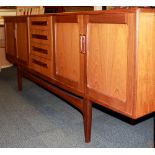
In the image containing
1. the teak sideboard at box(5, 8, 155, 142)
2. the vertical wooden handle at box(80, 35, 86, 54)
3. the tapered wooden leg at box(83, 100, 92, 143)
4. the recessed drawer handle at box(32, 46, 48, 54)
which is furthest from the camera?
the recessed drawer handle at box(32, 46, 48, 54)

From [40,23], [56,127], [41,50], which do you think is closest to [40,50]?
[41,50]

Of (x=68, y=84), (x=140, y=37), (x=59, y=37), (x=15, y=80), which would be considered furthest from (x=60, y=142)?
(x=15, y=80)

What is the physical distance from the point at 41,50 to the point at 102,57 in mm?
639

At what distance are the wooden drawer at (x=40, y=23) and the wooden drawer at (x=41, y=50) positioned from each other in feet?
0.38

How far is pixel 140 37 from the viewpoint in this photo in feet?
3.06

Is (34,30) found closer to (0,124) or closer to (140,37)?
(0,124)

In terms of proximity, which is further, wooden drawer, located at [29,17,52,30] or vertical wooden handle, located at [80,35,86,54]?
wooden drawer, located at [29,17,52,30]

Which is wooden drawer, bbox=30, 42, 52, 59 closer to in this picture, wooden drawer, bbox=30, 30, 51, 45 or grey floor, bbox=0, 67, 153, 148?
wooden drawer, bbox=30, 30, 51, 45

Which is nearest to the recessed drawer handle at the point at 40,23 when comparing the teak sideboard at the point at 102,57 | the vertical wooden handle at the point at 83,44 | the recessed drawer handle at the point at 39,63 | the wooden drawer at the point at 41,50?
the teak sideboard at the point at 102,57

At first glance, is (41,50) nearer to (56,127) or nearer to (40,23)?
(40,23)

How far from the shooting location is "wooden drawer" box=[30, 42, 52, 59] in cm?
155

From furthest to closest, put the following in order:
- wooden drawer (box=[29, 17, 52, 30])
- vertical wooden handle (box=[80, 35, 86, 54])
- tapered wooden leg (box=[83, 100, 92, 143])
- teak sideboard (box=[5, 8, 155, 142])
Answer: wooden drawer (box=[29, 17, 52, 30])
tapered wooden leg (box=[83, 100, 92, 143])
vertical wooden handle (box=[80, 35, 86, 54])
teak sideboard (box=[5, 8, 155, 142])

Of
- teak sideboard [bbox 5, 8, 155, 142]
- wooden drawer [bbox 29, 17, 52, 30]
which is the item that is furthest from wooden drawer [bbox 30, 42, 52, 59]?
wooden drawer [bbox 29, 17, 52, 30]

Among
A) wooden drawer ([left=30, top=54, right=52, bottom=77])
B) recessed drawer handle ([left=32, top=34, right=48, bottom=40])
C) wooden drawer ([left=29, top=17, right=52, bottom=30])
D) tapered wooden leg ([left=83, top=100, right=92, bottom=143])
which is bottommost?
Result: tapered wooden leg ([left=83, top=100, right=92, bottom=143])
